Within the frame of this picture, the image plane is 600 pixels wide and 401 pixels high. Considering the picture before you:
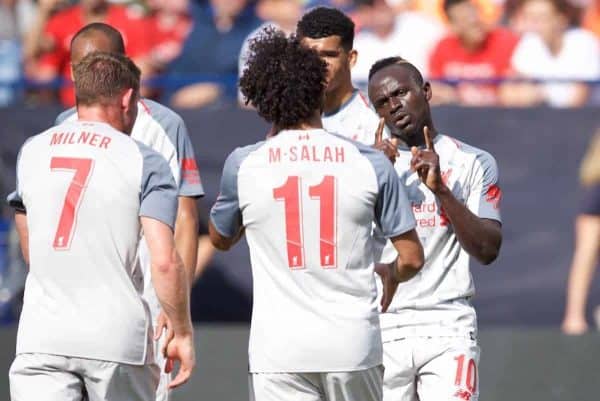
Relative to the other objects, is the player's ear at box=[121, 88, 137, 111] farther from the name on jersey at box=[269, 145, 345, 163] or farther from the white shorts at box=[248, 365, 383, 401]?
the white shorts at box=[248, 365, 383, 401]

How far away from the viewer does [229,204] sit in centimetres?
522

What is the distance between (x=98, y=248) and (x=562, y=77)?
6.16 m

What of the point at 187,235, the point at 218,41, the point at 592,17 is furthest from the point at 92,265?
the point at 592,17

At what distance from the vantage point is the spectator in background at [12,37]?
10.5 m

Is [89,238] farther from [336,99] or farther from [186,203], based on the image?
[336,99]

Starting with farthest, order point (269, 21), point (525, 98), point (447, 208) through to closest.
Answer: point (269, 21)
point (525, 98)
point (447, 208)

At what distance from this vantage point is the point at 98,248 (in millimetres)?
5113

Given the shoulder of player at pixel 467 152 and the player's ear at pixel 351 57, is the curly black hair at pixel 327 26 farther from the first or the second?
the shoulder of player at pixel 467 152

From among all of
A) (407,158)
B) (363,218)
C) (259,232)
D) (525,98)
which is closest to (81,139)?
(259,232)

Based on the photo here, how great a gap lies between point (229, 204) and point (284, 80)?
0.55 m

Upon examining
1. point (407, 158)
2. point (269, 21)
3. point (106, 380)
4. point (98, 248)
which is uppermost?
point (269, 21)

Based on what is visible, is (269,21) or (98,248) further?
(269,21)

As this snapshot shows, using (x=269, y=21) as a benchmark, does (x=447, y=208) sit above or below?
below

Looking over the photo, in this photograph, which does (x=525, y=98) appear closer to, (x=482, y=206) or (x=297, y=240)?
(x=482, y=206)
